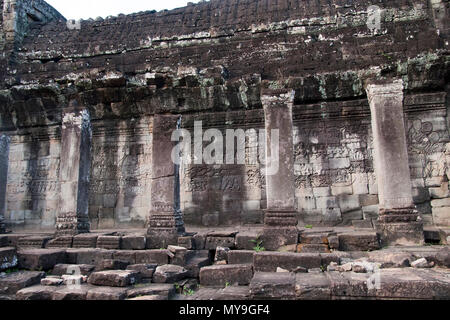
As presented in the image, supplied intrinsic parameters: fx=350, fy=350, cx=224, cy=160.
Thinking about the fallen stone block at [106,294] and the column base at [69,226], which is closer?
the fallen stone block at [106,294]

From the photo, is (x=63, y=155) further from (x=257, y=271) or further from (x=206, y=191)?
(x=257, y=271)

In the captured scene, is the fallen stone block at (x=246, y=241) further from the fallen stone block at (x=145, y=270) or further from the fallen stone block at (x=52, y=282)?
the fallen stone block at (x=52, y=282)

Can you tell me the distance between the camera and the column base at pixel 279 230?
616cm

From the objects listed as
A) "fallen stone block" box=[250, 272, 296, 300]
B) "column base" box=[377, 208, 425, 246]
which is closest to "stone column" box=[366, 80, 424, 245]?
"column base" box=[377, 208, 425, 246]

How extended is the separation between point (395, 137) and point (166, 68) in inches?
231

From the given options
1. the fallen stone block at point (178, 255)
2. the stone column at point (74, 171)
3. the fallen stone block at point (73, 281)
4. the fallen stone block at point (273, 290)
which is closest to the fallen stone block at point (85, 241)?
the stone column at point (74, 171)

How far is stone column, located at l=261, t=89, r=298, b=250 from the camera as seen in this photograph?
6242 millimetres

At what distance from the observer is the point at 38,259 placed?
5.82 m

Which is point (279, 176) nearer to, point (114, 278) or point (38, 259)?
point (114, 278)

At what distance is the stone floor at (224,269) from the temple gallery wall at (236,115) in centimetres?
64

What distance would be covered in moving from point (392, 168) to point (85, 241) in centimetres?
607

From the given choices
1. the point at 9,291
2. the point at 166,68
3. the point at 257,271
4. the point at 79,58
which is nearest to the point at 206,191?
the point at 166,68

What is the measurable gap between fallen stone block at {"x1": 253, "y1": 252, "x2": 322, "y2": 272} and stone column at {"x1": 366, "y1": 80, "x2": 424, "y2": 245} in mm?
1816

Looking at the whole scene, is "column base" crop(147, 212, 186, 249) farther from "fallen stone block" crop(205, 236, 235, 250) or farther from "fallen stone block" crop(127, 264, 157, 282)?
"fallen stone block" crop(127, 264, 157, 282)
